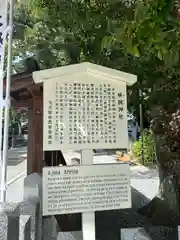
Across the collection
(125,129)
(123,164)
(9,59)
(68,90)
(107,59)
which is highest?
(107,59)

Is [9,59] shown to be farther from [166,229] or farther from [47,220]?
[166,229]

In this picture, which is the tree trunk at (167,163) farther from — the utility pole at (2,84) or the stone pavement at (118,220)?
the utility pole at (2,84)

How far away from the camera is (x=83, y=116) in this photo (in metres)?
3.10

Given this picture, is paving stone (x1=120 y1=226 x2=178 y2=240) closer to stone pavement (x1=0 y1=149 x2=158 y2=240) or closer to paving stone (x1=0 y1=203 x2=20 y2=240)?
stone pavement (x1=0 y1=149 x2=158 y2=240)

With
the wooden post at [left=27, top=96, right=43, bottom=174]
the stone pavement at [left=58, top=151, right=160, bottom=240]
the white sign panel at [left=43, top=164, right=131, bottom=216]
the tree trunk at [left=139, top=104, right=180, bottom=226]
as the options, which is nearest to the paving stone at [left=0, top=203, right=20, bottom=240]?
the white sign panel at [left=43, top=164, right=131, bottom=216]

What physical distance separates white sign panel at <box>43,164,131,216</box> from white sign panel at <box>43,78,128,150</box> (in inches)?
8.7

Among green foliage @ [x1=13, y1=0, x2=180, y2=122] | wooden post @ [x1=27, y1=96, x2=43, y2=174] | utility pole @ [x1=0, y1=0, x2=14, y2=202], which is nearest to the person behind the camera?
utility pole @ [x1=0, y1=0, x2=14, y2=202]

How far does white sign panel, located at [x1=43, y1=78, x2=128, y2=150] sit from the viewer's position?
3.03 meters

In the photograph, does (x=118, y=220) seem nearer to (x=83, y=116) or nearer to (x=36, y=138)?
(x=36, y=138)

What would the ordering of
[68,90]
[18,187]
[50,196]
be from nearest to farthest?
[50,196] < [68,90] < [18,187]

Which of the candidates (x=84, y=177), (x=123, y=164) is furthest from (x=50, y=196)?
(x=123, y=164)

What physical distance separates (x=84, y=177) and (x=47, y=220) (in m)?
1.53

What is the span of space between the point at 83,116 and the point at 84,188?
66 cm

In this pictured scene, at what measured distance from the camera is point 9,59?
3561mm
